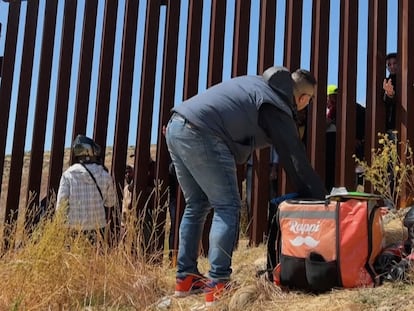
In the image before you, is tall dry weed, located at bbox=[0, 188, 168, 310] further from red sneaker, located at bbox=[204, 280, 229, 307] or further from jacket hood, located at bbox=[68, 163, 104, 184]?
jacket hood, located at bbox=[68, 163, 104, 184]

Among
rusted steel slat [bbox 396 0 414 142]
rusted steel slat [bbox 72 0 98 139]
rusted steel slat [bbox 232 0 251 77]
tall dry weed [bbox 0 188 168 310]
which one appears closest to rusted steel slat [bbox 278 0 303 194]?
rusted steel slat [bbox 232 0 251 77]

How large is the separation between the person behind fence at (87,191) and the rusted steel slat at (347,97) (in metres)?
2.00

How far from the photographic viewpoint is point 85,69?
5.31 m

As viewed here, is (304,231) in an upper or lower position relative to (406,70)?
lower

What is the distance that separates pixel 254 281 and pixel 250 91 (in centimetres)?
111

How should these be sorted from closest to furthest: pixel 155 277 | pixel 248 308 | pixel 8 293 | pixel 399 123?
1. pixel 248 308
2. pixel 8 293
3. pixel 155 277
4. pixel 399 123

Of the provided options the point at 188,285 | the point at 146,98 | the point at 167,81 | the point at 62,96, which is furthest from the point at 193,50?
the point at 188,285

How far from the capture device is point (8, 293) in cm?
323

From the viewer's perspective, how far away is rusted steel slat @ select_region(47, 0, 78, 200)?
5254 mm

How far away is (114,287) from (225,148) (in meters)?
1.08

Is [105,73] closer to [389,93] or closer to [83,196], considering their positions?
[83,196]

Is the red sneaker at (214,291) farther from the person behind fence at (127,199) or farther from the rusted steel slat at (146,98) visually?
the rusted steel slat at (146,98)

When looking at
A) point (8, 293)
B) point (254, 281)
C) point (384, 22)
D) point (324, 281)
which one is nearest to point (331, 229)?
point (324, 281)

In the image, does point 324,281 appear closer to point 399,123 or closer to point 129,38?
point 399,123
